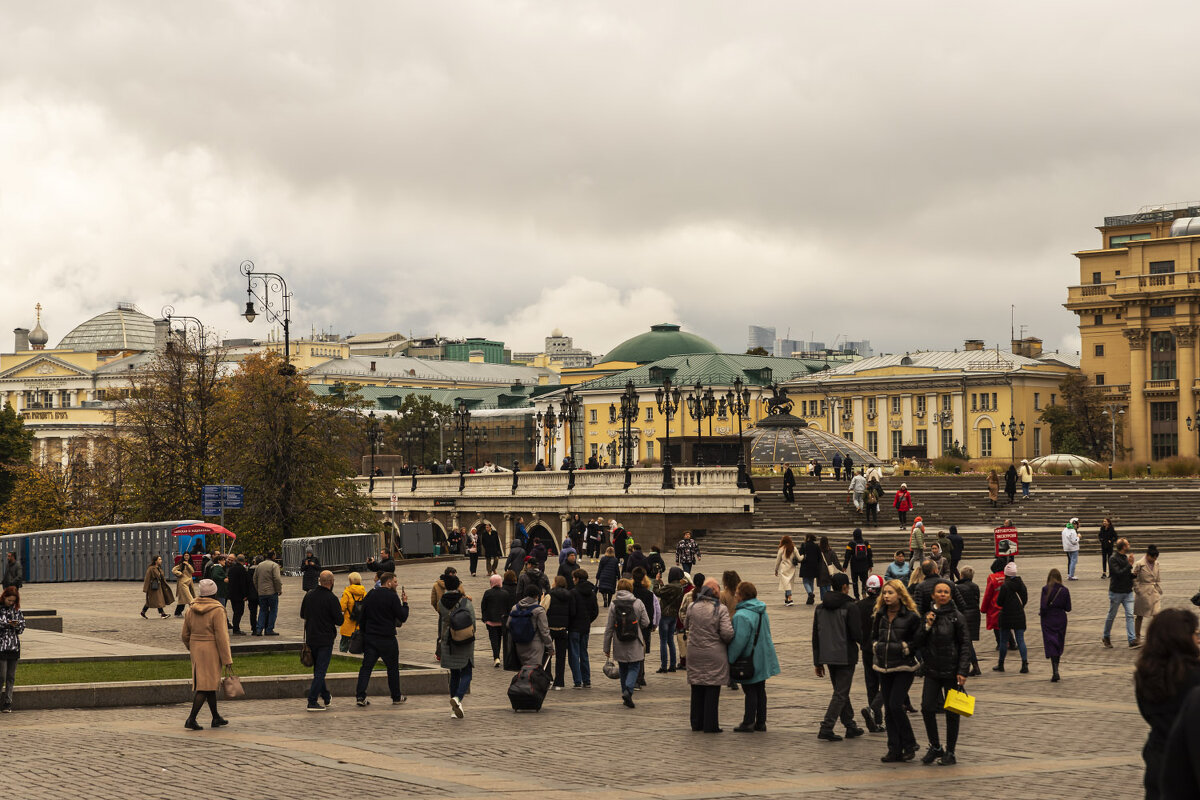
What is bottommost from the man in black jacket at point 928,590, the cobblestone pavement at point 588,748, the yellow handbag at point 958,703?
the cobblestone pavement at point 588,748

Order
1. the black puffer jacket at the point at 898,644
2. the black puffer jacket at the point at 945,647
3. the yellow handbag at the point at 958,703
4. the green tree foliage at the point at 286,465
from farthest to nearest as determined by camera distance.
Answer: the green tree foliage at the point at 286,465
the black puffer jacket at the point at 898,644
the black puffer jacket at the point at 945,647
the yellow handbag at the point at 958,703

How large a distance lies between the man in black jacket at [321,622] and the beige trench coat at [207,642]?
1638mm

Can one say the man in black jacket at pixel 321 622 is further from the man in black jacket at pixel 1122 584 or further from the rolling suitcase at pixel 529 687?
the man in black jacket at pixel 1122 584

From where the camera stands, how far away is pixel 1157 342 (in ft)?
388

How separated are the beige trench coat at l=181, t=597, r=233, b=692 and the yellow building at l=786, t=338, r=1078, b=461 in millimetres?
104383

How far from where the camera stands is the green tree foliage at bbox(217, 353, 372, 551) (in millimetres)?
54031

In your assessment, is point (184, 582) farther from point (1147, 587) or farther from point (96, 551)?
point (96, 551)

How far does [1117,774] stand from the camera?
1332 cm

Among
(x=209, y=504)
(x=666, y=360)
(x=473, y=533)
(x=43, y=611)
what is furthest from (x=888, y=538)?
(x=666, y=360)

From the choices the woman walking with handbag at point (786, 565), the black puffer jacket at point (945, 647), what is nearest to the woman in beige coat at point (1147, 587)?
the woman walking with handbag at point (786, 565)

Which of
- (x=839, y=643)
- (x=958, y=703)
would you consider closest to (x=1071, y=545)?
(x=839, y=643)

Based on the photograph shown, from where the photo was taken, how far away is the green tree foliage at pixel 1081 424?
114875mm

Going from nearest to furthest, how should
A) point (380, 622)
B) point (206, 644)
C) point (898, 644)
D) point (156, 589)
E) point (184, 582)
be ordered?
point (898, 644)
point (206, 644)
point (380, 622)
point (184, 582)
point (156, 589)

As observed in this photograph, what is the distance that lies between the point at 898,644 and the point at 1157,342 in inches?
4410
